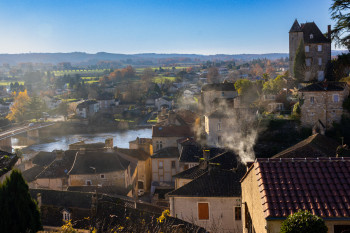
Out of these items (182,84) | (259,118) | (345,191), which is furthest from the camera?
(182,84)

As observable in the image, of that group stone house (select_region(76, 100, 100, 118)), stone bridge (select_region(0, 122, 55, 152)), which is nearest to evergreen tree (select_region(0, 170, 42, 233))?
stone bridge (select_region(0, 122, 55, 152))

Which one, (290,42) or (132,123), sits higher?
(290,42)

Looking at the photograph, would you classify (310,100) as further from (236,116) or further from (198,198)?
(198,198)

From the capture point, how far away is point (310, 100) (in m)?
15.5

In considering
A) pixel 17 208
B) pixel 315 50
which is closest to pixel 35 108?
pixel 315 50

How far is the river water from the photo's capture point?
38.8 metres

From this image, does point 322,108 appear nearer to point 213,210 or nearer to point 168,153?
point 168,153

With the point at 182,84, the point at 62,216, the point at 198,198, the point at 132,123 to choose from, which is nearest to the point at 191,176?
the point at 198,198

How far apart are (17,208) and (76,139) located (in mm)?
37413

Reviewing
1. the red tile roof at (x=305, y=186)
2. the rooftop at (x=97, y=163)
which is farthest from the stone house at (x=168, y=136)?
the red tile roof at (x=305, y=186)

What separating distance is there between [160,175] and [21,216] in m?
12.3

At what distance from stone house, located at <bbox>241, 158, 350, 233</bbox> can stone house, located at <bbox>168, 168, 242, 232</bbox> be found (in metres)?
3.97

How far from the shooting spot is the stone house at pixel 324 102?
1520 cm

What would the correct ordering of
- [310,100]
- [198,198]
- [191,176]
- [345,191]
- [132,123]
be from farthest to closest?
[132,123]
[310,100]
[191,176]
[198,198]
[345,191]
